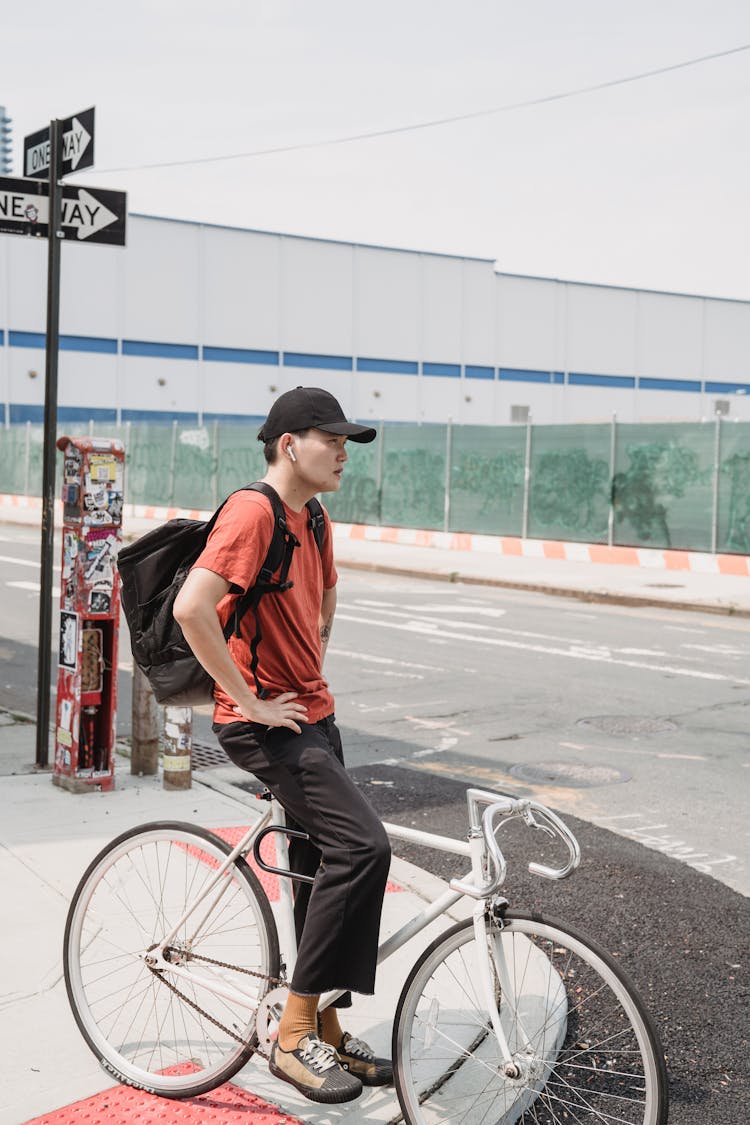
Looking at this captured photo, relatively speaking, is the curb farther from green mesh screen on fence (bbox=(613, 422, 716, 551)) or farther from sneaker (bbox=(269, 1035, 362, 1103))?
sneaker (bbox=(269, 1035, 362, 1103))

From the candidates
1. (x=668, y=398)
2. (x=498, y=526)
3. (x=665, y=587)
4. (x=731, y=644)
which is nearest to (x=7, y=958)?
(x=731, y=644)

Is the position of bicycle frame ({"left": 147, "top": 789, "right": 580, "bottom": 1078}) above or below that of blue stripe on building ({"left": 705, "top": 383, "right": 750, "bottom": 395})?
below

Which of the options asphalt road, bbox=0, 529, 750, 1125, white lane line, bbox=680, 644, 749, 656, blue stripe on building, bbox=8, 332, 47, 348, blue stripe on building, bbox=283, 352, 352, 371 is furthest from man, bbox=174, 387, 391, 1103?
blue stripe on building, bbox=283, 352, 352, 371

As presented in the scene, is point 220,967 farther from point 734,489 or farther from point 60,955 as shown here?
point 734,489

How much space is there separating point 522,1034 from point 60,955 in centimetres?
207

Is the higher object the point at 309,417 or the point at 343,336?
the point at 343,336

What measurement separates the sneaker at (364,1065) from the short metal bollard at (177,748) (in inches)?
119

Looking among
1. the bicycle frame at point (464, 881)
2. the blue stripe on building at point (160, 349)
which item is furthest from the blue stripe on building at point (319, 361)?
the bicycle frame at point (464, 881)

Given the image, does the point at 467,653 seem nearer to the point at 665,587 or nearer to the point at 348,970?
the point at 665,587

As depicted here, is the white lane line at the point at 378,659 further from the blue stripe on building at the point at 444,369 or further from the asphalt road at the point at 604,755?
the blue stripe on building at the point at 444,369

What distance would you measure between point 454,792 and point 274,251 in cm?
4840

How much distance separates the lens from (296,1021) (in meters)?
3.22

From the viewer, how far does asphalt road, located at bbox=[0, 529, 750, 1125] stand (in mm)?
4551

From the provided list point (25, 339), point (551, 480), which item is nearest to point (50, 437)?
point (551, 480)
